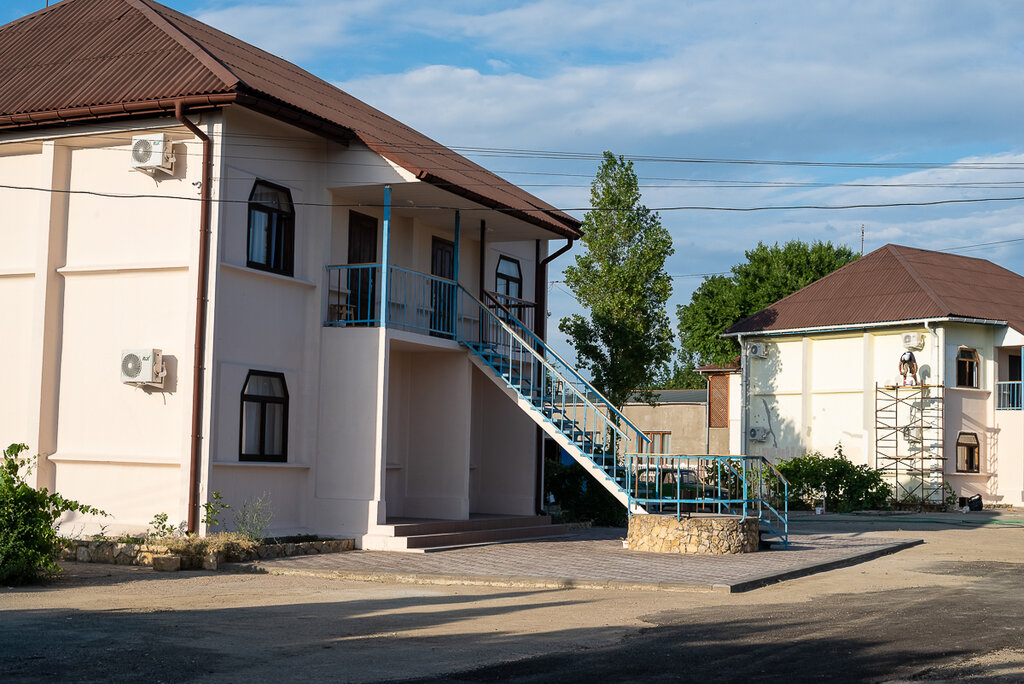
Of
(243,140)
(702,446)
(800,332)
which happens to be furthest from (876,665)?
(702,446)

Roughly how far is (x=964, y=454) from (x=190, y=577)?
1048 inches

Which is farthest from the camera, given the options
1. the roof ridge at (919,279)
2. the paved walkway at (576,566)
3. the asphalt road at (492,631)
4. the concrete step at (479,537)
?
the roof ridge at (919,279)

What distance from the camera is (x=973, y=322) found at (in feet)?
108

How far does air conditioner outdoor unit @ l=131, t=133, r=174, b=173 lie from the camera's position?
51.6 feet

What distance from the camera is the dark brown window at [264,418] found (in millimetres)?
16219

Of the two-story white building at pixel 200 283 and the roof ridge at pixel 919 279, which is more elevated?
the roof ridge at pixel 919 279

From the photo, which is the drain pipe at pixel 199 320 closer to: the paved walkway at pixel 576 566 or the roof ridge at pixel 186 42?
the roof ridge at pixel 186 42

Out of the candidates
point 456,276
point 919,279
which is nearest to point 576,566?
point 456,276

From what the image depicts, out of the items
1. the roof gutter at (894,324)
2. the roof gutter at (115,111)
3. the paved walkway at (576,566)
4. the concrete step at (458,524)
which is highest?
the roof gutter at (115,111)

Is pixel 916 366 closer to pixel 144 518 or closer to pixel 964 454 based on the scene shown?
pixel 964 454

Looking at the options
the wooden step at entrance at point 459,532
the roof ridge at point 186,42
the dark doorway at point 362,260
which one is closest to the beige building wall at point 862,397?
the wooden step at entrance at point 459,532

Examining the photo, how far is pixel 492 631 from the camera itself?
31.9 ft

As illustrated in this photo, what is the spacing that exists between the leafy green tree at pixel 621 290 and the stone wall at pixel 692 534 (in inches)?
356

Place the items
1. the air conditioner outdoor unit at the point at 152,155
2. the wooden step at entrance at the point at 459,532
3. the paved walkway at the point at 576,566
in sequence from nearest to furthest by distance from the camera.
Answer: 1. the paved walkway at the point at 576,566
2. the air conditioner outdoor unit at the point at 152,155
3. the wooden step at entrance at the point at 459,532
